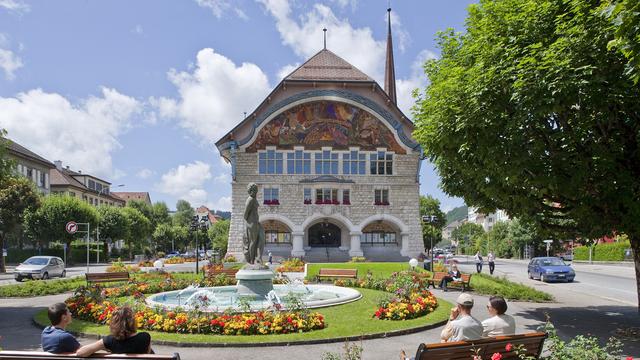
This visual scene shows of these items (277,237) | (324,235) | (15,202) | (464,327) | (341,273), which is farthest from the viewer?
(324,235)

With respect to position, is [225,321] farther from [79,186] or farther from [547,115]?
[79,186]

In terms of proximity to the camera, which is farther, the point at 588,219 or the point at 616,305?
the point at 616,305

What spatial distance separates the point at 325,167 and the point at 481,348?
128ft

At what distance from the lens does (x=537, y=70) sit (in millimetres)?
9914

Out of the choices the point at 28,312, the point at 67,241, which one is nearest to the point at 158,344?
the point at 28,312

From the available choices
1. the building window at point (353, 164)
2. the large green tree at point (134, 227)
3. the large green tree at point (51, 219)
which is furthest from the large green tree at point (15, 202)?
the building window at point (353, 164)

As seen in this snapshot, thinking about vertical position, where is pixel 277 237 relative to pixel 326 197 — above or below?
below

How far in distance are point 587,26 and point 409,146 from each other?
35890mm

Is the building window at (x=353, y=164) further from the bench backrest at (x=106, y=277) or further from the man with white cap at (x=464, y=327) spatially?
the man with white cap at (x=464, y=327)

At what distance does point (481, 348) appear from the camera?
21.0ft

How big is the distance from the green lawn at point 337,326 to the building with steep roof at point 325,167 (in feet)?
95.0

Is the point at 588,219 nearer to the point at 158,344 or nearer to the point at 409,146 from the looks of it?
the point at 158,344

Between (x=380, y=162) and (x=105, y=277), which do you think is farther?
(x=380, y=162)

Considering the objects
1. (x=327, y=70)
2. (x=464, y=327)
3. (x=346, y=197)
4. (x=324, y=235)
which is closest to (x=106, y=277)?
(x=464, y=327)
